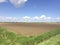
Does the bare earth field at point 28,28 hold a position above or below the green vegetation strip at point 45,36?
above

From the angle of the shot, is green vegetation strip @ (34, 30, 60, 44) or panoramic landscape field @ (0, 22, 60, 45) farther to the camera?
green vegetation strip @ (34, 30, 60, 44)

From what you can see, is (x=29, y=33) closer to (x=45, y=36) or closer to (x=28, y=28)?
(x=28, y=28)

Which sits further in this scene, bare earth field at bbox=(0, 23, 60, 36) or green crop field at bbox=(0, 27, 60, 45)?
bare earth field at bbox=(0, 23, 60, 36)

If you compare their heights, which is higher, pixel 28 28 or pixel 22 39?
pixel 28 28

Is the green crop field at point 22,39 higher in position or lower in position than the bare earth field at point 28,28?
lower

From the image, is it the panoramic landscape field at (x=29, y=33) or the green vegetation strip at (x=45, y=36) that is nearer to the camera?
the panoramic landscape field at (x=29, y=33)

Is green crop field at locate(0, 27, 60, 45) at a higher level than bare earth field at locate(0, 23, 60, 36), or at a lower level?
lower

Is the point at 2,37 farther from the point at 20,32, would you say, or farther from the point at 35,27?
the point at 35,27

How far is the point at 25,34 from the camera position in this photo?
1887 millimetres

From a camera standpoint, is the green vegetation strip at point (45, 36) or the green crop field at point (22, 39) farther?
the green vegetation strip at point (45, 36)

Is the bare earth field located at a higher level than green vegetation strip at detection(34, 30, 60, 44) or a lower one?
higher

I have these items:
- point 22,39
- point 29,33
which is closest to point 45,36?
point 29,33

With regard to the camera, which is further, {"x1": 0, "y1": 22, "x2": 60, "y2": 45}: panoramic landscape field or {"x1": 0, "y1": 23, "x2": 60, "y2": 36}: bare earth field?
{"x1": 0, "y1": 23, "x2": 60, "y2": 36}: bare earth field

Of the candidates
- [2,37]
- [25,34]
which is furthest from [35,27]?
[2,37]
